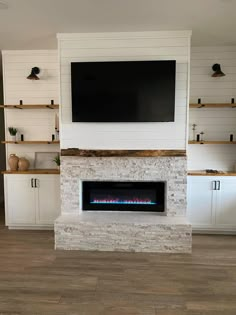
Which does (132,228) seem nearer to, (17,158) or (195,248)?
(195,248)

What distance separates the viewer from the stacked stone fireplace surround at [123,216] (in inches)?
134

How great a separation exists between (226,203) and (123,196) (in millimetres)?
1544

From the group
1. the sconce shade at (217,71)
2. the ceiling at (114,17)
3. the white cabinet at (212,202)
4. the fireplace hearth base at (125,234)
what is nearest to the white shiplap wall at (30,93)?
the ceiling at (114,17)

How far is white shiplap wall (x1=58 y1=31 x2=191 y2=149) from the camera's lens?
347 centimetres

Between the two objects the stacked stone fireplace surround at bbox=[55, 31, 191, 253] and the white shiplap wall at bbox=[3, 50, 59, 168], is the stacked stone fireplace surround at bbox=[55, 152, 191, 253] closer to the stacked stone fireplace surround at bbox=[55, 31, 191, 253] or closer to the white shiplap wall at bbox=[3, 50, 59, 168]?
the stacked stone fireplace surround at bbox=[55, 31, 191, 253]

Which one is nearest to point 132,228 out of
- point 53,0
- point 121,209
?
point 121,209

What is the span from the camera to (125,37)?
11.4 feet

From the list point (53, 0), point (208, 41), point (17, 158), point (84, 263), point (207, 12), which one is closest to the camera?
point (53, 0)

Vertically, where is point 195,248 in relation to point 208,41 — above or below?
below

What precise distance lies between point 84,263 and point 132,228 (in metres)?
→ 0.74

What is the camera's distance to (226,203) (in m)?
3.93

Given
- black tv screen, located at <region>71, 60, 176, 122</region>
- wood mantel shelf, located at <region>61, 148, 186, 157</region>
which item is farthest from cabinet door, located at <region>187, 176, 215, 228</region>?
black tv screen, located at <region>71, 60, 176, 122</region>

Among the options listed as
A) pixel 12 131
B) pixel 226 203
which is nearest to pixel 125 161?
pixel 226 203

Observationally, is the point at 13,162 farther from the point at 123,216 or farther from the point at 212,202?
the point at 212,202
